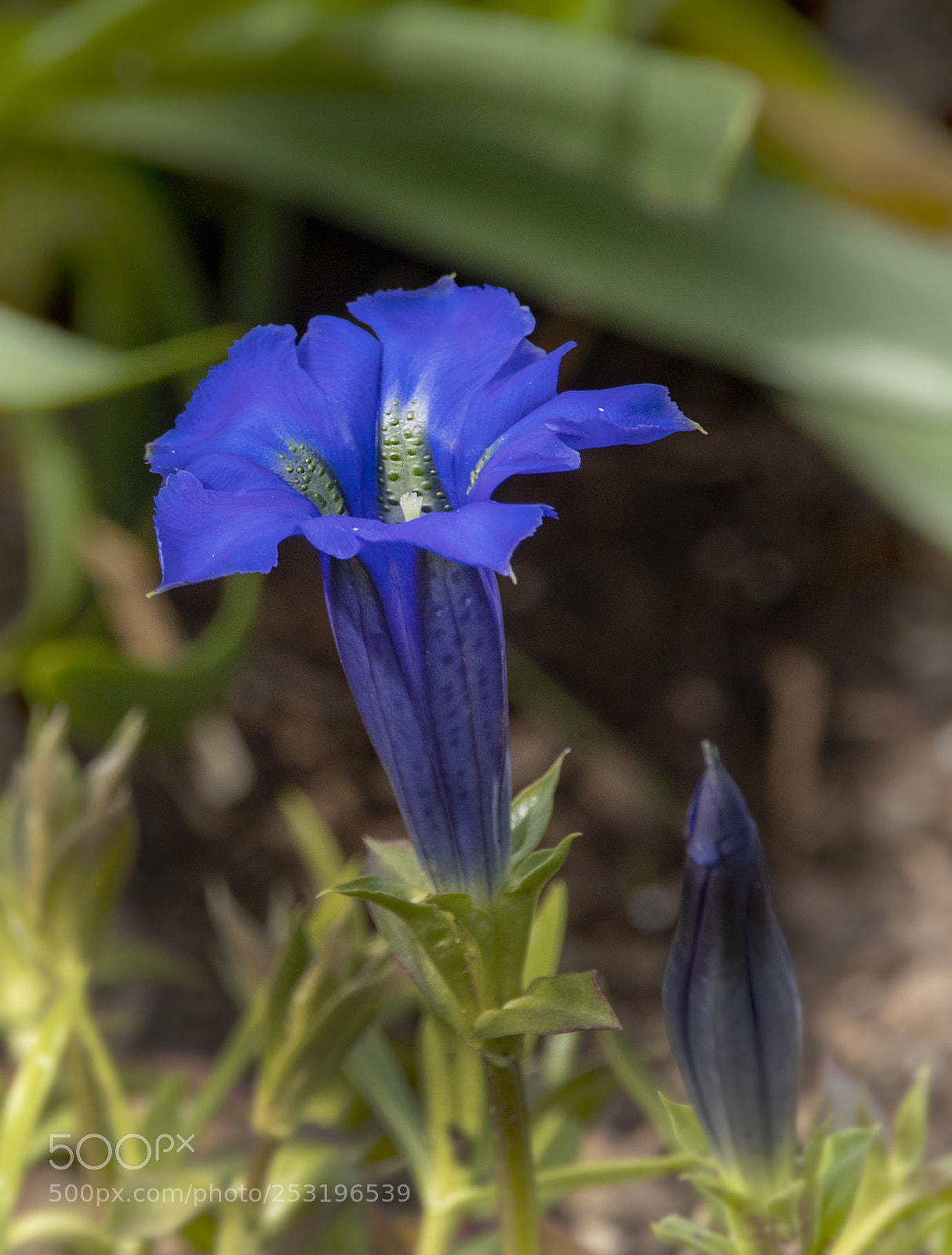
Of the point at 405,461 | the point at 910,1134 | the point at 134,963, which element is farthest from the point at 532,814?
the point at 134,963

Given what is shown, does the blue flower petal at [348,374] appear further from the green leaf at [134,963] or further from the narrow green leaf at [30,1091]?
the green leaf at [134,963]

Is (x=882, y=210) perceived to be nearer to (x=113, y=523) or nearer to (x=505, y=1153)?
(x=113, y=523)

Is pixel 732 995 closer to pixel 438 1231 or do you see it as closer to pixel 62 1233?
pixel 438 1231

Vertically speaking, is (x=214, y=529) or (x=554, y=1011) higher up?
(x=214, y=529)

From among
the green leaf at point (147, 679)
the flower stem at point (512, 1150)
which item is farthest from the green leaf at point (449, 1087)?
the green leaf at point (147, 679)

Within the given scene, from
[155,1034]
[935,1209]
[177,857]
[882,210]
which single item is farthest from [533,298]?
[935,1209]

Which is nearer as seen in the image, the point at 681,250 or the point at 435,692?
the point at 435,692

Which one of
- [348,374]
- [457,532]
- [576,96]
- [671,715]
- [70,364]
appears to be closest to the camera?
Result: [457,532]

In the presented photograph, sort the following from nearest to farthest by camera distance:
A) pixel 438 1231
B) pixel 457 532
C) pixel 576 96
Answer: pixel 457 532 → pixel 438 1231 → pixel 576 96
